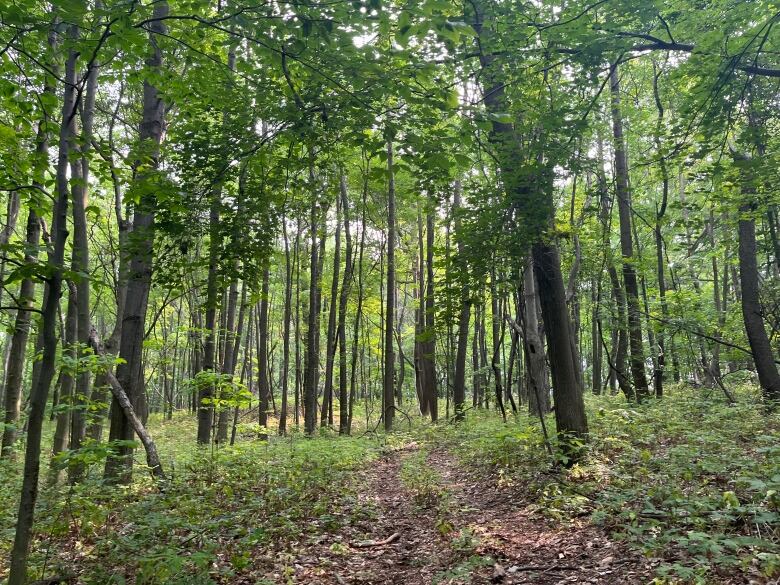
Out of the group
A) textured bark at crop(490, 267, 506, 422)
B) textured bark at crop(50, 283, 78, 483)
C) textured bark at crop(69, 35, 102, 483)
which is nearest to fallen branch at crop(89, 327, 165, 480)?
textured bark at crop(69, 35, 102, 483)

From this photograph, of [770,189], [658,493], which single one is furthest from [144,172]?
[770,189]

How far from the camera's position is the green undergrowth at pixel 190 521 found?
14.0ft

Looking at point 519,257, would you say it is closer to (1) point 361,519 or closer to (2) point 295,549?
(1) point 361,519

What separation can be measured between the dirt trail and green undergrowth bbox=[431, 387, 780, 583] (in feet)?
0.85

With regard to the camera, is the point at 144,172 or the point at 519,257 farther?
the point at 519,257

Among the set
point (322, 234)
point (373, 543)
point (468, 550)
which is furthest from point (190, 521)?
point (322, 234)

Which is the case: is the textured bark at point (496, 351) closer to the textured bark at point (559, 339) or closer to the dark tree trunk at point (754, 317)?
the textured bark at point (559, 339)

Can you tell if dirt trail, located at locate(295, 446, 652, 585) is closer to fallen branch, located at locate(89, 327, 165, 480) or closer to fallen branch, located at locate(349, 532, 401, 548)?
fallen branch, located at locate(349, 532, 401, 548)

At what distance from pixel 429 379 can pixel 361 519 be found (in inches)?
493

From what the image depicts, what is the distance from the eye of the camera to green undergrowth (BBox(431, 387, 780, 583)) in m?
3.73

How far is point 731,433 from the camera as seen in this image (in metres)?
7.53

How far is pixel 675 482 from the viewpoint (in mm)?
5473

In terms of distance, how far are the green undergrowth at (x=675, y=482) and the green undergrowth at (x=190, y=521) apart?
2.88 m

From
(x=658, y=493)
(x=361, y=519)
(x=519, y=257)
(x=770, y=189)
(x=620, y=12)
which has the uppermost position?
(x=620, y=12)
